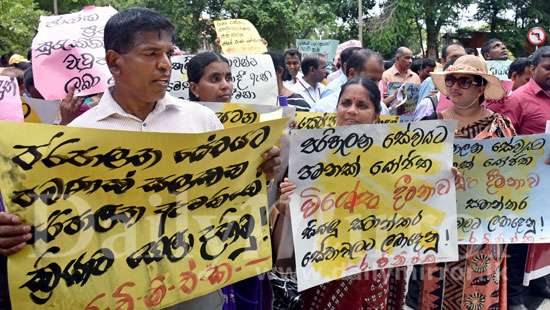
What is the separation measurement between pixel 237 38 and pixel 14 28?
36.0ft

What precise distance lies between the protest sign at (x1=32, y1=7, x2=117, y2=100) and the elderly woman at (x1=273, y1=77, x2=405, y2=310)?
146 cm

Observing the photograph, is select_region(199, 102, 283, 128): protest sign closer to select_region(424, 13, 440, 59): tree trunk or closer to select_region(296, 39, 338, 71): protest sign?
select_region(296, 39, 338, 71): protest sign

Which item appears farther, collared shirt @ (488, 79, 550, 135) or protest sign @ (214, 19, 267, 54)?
protest sign @ (214, 19, 267, 54)

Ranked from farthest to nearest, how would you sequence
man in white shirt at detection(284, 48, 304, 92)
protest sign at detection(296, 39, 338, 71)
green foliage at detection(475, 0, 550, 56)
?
1. green foliage at detection(475, 0, 550, 56)
2. protest sign at detection(296, 39, 338, 71)
3. man in white shirt at detection(284, 48, 304, 92)

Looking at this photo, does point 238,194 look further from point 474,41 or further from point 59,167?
point 474,41

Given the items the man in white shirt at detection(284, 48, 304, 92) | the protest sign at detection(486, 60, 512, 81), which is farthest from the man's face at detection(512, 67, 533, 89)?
the man in white shirt at detection(284, 48, 304, 92)

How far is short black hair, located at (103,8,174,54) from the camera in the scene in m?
2.20

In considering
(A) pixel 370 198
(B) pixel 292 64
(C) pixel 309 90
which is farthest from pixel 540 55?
(B) pixel 292 64

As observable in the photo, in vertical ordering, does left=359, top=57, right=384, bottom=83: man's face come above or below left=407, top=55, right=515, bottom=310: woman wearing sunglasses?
above

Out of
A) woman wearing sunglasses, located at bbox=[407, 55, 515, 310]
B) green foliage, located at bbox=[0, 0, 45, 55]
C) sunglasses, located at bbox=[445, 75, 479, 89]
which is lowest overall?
woman wearing sunglasses, located at bbox=[407, 55, 515, 310]

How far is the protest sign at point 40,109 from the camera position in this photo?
12.3 ft

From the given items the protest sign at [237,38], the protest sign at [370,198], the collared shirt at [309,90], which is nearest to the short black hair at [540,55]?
the protest sign at [370,198]

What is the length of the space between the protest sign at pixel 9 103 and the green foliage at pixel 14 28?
522 inches

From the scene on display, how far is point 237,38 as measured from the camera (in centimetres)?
643
